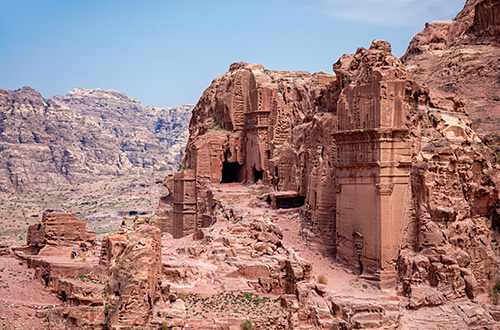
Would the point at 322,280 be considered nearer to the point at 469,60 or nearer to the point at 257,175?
the point at 257,175

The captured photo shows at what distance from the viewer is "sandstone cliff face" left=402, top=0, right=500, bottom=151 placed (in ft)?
131

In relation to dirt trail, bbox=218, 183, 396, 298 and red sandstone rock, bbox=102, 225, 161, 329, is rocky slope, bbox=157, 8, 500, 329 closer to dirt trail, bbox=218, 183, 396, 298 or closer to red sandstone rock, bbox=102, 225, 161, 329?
dirt trail, bbox=218, 183, 396, 298

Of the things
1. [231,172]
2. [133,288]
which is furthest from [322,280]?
[231,172]

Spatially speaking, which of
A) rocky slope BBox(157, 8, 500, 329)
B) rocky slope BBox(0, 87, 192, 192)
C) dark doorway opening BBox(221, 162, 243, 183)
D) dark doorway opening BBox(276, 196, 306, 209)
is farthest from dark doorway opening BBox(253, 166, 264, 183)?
rocky slope BBox(0, 87, 192, 192)

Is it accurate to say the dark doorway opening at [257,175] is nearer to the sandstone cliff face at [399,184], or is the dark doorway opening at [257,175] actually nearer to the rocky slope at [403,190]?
the rocky slope at [403,190]

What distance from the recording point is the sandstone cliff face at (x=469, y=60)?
3981 centimetres

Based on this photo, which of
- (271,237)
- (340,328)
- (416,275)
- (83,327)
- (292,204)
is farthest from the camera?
(292,204)

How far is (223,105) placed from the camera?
47906 millimetres

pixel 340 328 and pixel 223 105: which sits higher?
pixel 223 105

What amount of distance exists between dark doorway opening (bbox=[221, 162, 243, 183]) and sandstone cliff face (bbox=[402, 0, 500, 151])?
52.1ft

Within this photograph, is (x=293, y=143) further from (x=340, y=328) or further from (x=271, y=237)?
(x=340, y=328)

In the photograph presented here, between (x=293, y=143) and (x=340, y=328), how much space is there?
18155 mm

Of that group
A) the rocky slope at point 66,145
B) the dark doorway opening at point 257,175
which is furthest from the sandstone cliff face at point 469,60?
the rocky slope at point 66,145

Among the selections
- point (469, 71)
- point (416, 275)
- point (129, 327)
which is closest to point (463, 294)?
point (416, 275)
